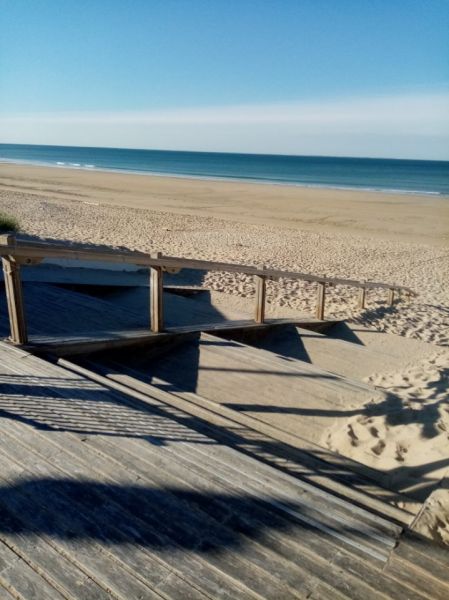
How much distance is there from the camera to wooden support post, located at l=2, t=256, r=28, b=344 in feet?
12.3

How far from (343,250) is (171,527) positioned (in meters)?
14.4

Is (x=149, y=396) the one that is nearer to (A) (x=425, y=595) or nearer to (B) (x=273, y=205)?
(A) (x=425, y=595)

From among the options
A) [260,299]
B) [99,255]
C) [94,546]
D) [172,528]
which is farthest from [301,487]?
[260,299]

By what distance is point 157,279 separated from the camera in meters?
4.79

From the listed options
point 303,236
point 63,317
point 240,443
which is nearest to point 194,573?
point 240,443

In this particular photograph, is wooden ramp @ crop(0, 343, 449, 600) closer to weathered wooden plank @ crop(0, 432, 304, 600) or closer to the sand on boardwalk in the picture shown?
weathered wooden plank @ crop(0, 432, 304, 600)

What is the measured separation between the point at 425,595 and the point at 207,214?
22.3 metres

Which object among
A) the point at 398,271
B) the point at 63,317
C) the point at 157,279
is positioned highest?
the point at 157,279

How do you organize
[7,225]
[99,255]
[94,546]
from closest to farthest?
[94,546] < [99,255] < [7,225]

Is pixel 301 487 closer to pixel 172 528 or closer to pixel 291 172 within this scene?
pixel 172 528

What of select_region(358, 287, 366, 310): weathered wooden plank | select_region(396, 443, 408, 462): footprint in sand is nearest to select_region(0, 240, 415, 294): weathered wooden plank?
select_region(396, 443, 408, 462): footprint in sand

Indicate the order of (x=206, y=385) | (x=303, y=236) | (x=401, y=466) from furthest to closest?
(x=303, y=236) → (x=206, y=385) → (x=401, y=466)

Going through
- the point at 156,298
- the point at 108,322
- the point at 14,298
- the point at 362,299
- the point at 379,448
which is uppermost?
the point at 14,298

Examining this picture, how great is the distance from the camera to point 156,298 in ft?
15.9
